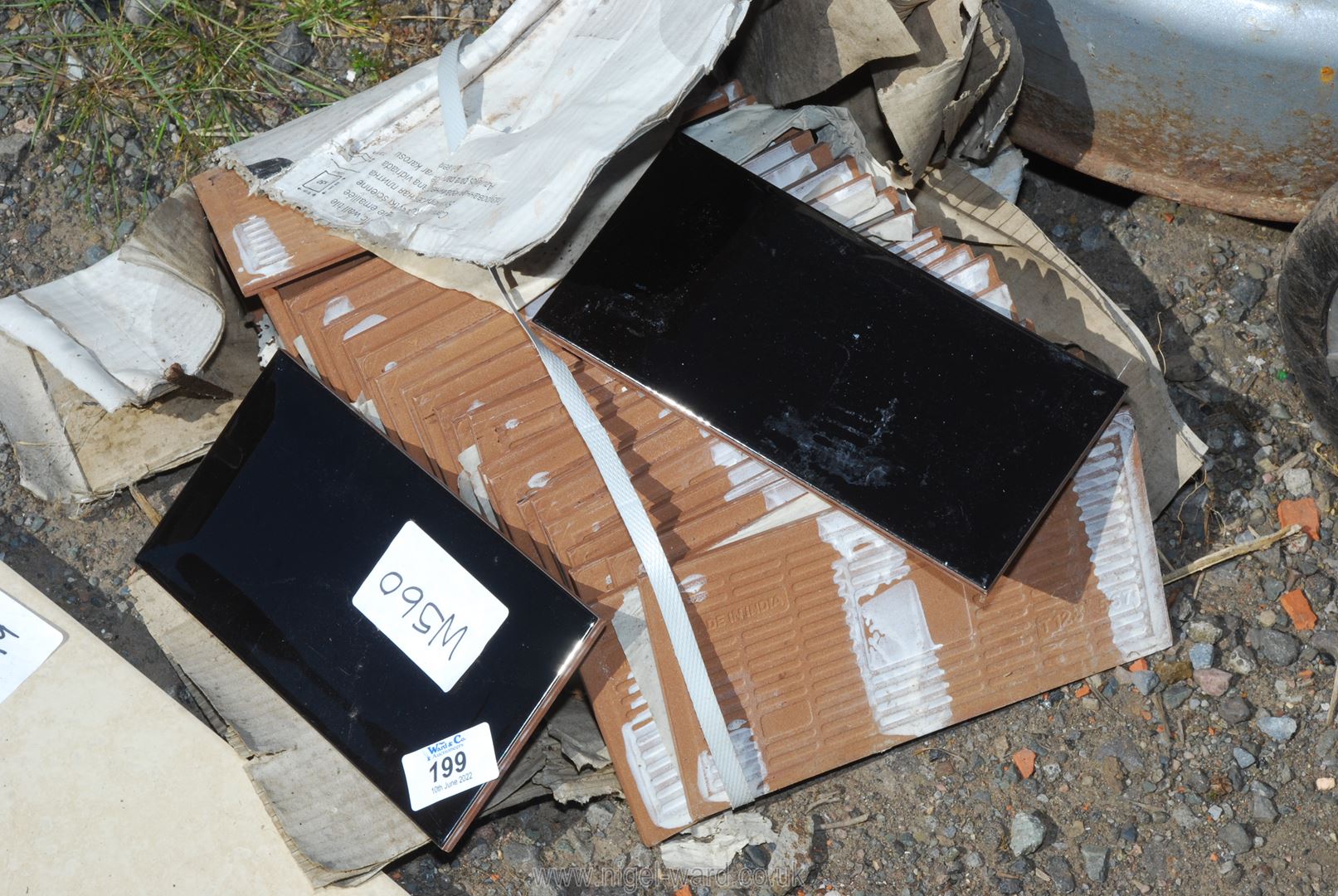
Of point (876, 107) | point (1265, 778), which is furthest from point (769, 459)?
point (1265, 778)

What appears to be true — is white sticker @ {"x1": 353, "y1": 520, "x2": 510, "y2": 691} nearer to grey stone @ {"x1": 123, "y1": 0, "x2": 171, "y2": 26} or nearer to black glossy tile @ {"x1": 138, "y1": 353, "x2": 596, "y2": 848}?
black glossy tile @ {"x1": 138, "y1": 353, "x2": 596, "y2": 848}

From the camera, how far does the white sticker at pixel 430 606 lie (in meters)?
1.73

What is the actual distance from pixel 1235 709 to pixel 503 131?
1.67 m

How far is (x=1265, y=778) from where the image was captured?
77.7 inches

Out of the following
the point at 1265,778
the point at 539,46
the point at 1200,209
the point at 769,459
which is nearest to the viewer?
the point at 769,459

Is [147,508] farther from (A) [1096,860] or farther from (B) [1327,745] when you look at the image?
(B) [1327,745]

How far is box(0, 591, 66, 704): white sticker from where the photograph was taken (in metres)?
2.03

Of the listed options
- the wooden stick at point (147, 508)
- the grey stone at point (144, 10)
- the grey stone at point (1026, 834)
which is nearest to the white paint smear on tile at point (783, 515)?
the grey stone at point (1026, 834)

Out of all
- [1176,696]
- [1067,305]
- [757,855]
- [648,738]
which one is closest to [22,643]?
[648,738]

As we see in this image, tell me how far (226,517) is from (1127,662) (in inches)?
64.0

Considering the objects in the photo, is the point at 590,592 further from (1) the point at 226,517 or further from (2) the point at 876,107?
(2) the point at 876,107

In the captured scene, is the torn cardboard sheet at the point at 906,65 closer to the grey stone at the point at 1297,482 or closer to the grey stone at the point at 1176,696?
the grey stone at the point at 1297,482

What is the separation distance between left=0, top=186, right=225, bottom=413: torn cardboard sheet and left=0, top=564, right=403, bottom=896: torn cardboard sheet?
1.80 ft

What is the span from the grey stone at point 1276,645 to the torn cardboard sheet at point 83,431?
6.48 feet
